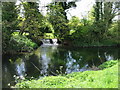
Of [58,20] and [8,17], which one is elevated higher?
[8,17]

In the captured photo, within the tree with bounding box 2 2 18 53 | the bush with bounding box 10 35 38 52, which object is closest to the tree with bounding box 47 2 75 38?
the tree with bounding box 2 2 18 53

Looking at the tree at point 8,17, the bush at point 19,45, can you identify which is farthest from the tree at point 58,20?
the bush at point 19,45

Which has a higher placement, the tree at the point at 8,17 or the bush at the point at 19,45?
the tree at the point at 8,17

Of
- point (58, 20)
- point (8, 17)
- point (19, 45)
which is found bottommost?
point (19, 45)

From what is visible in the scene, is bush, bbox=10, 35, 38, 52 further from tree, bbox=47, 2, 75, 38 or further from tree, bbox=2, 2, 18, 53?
tree, bbox=47, 2, 75, 38

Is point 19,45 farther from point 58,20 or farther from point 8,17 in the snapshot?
point 58,20

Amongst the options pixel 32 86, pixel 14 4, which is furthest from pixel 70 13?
pixel 32 86

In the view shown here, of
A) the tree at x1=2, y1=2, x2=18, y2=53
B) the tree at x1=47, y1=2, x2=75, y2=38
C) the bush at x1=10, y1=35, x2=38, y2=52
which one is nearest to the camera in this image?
the tree at x1=2, y1=2, x2=18, y2=53

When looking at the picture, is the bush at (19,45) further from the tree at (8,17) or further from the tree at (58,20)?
the tree at (58,20)

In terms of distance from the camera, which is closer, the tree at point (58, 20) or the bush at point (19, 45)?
the bush at point (19, 45)

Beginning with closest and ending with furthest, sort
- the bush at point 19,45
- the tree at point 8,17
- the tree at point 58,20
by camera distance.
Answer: the tree at point 8,17
the bush at point 19,45
the tree at point 58,20

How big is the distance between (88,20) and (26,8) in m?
8.56

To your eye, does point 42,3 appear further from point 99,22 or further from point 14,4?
point 99,22

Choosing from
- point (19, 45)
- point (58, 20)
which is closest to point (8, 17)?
point (19, 45)
